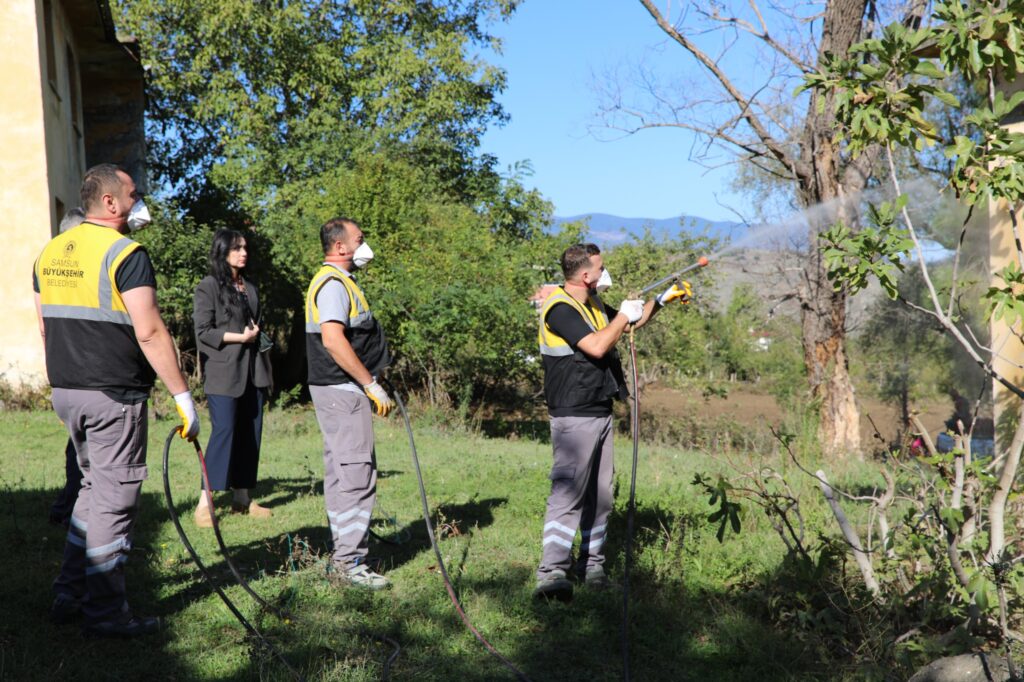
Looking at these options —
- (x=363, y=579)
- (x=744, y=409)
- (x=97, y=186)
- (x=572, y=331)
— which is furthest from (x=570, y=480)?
(x=744, y=409)

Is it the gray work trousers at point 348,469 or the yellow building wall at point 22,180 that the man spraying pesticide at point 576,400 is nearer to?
the gray work trousers at point 348,469

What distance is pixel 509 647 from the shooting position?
15.2 ft

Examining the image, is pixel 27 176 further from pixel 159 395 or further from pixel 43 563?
pixel 43 563

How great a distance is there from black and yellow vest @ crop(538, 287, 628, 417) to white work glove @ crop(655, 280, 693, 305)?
0.53 m

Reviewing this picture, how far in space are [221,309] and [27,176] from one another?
888cm

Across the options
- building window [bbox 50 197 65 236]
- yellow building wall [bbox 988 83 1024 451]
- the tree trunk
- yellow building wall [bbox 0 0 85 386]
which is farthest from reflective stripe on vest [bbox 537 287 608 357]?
building window [bbox 50 197 65 236]

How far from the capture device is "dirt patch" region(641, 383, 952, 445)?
713 inches

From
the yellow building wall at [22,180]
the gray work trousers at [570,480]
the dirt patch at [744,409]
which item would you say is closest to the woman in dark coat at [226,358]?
the gray work trousers at [570,480]

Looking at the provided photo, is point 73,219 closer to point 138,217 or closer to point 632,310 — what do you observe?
point 138,217

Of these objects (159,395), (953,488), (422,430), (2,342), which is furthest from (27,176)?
(953,488)

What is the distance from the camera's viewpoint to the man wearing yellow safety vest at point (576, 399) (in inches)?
203

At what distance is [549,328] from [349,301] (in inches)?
44.8

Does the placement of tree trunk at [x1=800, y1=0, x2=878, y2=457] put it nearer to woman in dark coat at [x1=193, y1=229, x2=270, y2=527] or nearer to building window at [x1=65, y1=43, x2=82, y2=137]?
woman in dark coat at [x1=193, y1=229, x2=270, y2=527]

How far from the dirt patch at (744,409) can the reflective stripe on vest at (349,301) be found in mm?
11169
